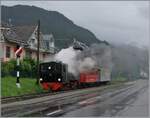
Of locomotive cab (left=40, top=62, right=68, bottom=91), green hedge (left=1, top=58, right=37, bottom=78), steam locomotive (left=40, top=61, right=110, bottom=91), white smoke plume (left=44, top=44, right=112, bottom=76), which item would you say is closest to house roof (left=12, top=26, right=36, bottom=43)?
green hedge (left=1, top=58, right=37, bottom=78)

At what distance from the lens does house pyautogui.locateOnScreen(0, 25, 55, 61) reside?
5453 centimetres

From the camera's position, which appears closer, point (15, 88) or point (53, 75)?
point (15, 88)

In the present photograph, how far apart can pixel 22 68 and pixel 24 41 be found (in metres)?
13.9

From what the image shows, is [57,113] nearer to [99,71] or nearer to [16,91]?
[16,91]

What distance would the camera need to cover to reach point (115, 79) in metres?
91.8

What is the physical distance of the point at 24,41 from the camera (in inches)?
2427

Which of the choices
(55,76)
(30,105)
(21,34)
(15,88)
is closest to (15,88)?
(15,88)

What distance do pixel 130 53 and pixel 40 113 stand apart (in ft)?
105

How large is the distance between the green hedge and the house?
329 cm

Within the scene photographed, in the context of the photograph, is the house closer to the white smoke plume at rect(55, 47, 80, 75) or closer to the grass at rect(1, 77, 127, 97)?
the white smoke plume at rect(55, 47, 80, 75)

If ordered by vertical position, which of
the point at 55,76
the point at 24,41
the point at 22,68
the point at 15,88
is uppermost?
the point at 24,41

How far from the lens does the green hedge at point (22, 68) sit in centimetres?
4419

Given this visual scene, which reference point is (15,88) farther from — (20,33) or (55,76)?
(20,33)

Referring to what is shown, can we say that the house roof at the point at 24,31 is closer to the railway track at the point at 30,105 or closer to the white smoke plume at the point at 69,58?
the white smoke plume at the point at 69,58
